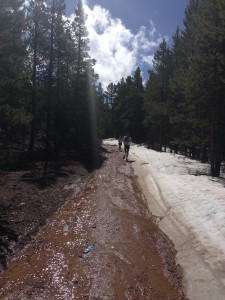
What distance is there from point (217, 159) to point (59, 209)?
12.2 m

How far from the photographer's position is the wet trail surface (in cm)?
739

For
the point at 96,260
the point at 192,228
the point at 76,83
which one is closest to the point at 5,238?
the point at 96,260

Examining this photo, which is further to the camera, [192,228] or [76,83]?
[76,83]

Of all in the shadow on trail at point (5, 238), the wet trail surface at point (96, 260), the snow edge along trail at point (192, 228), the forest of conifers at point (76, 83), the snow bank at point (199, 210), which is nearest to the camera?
the wet trail surface at point (96, 260)

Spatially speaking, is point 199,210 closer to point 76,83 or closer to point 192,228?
point 192,228

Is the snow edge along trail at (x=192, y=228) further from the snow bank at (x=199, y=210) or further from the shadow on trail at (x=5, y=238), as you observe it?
the shadow on trail at (x=5, y=238)

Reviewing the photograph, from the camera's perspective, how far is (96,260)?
8.88 metres

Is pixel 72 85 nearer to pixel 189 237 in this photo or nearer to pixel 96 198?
pixel 96 198

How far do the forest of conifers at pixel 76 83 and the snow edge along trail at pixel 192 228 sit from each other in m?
5.74

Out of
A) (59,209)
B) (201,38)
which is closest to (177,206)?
(59,209)

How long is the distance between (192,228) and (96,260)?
3.56 m

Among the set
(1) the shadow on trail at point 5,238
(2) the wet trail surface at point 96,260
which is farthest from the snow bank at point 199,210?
(1) the shadow on trail at point 5,238

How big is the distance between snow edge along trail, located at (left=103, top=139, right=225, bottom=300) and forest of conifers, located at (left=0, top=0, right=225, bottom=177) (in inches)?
226

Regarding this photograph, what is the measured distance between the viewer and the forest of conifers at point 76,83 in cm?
1566
